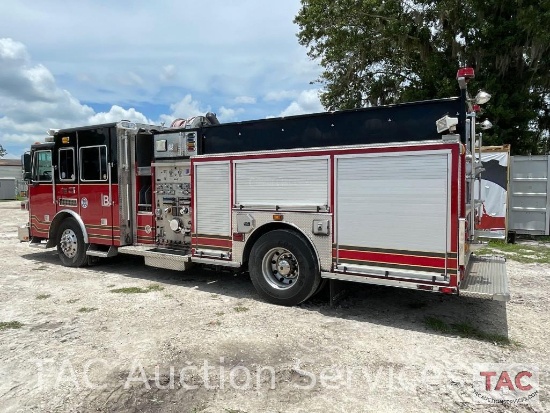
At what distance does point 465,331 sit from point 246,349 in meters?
2.69

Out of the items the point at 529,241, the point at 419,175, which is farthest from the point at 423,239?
the point at 529,241

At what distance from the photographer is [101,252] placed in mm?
8594

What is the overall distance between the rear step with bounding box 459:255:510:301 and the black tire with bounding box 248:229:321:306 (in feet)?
6.31

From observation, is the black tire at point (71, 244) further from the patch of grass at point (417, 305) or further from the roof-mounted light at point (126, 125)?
the patch of grass at point (417, 305)

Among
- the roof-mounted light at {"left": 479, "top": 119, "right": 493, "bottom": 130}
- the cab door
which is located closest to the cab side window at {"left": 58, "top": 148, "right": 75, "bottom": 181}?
the cab door

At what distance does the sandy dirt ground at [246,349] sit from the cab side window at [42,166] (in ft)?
8.95

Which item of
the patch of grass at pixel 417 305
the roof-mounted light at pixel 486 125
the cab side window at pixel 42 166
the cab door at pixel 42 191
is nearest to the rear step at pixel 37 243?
the cab door at pixel 42 191

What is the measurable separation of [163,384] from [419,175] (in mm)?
3600

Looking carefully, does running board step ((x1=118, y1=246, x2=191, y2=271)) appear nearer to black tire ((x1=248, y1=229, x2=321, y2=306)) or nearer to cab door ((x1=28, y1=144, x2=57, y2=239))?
black tire ((x1=248, y1=229, x2=321, y2=306))

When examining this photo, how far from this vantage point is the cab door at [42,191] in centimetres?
942

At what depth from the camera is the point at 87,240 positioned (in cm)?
879

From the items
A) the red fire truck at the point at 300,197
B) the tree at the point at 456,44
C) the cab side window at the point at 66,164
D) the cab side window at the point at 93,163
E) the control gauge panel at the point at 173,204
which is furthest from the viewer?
the tree at the point at 456,44

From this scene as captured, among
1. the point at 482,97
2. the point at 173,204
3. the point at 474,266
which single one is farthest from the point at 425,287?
the point at 173,204

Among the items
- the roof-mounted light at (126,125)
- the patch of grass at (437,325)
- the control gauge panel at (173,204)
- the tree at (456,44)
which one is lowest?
the patch of grass at (437,325)
